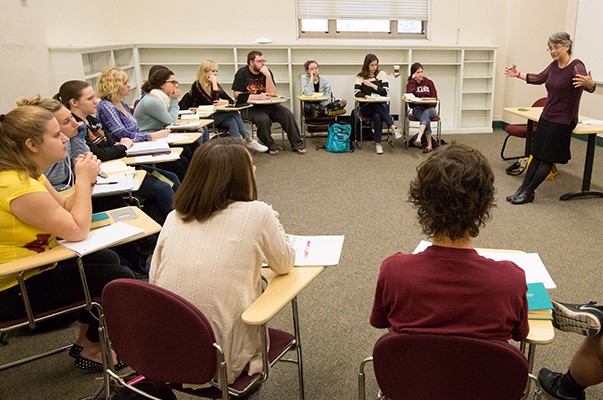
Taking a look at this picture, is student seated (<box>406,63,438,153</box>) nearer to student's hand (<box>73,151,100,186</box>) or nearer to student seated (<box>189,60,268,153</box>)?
student seated (<box>189,60,268,153</box>)

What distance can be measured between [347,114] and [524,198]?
348 cm

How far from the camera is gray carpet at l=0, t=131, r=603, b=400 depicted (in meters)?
2.31

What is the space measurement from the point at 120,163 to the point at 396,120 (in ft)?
17.1

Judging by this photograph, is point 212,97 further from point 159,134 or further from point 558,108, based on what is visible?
point 558,108

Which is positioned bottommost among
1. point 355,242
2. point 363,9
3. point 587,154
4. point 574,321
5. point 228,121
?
point 355,242

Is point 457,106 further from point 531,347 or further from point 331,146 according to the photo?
point 531,347

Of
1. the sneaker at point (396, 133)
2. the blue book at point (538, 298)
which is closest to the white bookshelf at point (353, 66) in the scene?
the sneaker at point (396, 133)

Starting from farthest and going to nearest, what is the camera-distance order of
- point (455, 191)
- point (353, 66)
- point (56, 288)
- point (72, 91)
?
1. point (353, 66)
2. point (72, 91)
3. point (56, 288)
4. point (455, 191)

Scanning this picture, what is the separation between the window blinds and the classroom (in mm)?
131

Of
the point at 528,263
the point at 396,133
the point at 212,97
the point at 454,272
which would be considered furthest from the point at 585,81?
the point at 212,97

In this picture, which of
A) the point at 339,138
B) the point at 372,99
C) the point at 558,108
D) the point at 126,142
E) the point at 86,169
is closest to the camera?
the point at 86,169

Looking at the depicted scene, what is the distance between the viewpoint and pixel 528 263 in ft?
5.88

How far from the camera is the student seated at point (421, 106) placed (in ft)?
21.2

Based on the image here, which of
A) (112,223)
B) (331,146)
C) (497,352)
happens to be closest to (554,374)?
(497,352)
